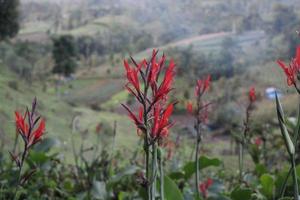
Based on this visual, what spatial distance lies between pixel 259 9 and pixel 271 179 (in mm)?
38462

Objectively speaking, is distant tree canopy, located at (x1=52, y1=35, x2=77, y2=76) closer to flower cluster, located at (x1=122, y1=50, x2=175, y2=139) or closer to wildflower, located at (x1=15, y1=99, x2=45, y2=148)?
wildflower, located at (x1=15, y1=99, x2=45, y2=148)

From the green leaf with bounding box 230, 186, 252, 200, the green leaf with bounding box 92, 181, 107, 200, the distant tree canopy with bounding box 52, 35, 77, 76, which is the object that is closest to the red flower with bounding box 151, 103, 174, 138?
the green leaf with bounding box 230, 186, 252, 200

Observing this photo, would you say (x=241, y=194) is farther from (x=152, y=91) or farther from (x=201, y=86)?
(x=152, y=91)

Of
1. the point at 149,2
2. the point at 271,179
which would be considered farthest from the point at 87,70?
the point at 271,179

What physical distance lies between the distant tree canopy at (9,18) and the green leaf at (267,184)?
18.2 meters

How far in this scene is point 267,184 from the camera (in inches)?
79.7

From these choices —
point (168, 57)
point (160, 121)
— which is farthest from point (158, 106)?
point (168, 57)

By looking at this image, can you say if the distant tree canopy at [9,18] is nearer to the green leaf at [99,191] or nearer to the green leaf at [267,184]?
the green leaf at [99,191]

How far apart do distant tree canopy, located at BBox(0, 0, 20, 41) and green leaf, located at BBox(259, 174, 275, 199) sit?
18.2 metres

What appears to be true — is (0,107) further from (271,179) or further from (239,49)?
(239,49)

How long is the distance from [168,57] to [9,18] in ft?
24.2

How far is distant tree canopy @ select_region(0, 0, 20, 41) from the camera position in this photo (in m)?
19.2

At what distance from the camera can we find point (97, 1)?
215 ft

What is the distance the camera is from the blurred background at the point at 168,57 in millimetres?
12094
